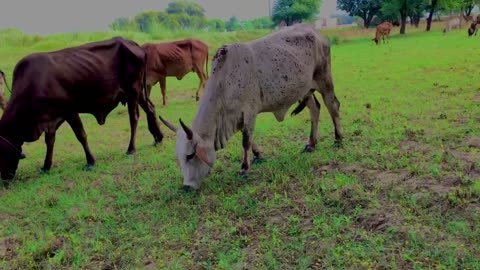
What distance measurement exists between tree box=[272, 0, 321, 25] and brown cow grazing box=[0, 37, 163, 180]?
159ft

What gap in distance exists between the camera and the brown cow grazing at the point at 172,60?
1179 cm

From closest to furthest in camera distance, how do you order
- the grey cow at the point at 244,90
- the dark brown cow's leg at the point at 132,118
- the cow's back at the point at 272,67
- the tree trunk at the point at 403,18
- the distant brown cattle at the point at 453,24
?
1. the grey cow at the point at 244,90
2. the cow's back at the point at 272,67
3. the dark brown cow's leg at the point at 132,118
4. the distant brown cattle at the point at 453,24
5. the tree trunk at the point at 403,18

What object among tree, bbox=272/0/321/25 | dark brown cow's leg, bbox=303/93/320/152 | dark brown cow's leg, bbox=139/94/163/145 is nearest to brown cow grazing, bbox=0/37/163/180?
dark brown cow's leg, bbox=139/94/163/145

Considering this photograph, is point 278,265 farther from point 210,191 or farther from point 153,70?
point 153,70

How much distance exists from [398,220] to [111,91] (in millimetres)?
4750

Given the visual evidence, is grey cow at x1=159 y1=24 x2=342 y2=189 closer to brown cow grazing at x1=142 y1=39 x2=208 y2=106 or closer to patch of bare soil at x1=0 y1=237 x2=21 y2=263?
patch of bare soil at x1=0 y1=237 x2=21 y2=263

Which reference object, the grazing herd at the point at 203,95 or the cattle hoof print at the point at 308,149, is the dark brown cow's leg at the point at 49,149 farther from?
the cattle hoof print at the point at 308,149

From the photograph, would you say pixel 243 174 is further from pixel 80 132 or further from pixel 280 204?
pixel 80 132

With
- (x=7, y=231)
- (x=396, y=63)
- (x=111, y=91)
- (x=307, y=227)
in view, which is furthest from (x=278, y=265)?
(x=396, y=63)

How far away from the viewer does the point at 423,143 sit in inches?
235

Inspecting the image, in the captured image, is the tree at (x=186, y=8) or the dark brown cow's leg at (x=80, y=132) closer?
the dark brown cow's leg at (x=80, y=132)

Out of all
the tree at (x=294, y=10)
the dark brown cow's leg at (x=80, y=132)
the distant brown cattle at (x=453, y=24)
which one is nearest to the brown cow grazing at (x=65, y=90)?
the dark brown cow's leg at (x=80, y=132)

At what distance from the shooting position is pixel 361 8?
47.4 metres

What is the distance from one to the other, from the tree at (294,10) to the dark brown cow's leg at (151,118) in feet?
157
